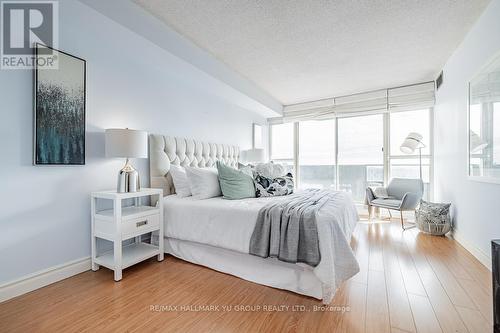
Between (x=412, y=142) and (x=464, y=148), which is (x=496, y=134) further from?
(x=412, y=142)

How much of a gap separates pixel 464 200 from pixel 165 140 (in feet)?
12.2

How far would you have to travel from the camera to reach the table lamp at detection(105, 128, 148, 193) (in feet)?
6.59

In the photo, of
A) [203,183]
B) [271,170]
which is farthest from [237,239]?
[271,170]

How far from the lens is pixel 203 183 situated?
8.39ft

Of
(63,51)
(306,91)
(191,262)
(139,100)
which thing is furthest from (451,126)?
(63,51)

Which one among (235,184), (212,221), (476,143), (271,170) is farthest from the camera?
(271,170)

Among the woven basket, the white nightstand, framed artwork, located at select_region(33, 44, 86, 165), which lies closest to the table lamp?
the white nightstand

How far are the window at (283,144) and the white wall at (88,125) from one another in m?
2.88

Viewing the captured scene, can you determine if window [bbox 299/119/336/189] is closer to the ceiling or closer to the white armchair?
the white armchair

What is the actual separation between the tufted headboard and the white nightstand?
18.4 inches

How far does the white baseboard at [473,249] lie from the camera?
2.15 m

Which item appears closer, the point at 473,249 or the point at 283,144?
the point at 473,249

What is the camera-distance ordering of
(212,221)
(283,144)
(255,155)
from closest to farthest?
(212,221) → (255,155) → (283,144)

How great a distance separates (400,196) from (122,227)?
4110mm
